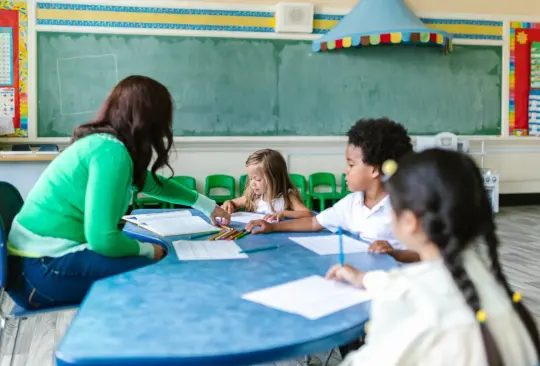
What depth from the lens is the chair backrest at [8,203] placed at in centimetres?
185

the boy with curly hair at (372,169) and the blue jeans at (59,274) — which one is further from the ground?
the boy with curly hair at (372,169)

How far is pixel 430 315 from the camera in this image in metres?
0.84

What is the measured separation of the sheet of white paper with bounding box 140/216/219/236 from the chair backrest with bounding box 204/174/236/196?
3097 mm

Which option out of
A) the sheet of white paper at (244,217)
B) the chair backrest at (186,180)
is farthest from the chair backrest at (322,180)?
the sheet of white paper at (244,217)

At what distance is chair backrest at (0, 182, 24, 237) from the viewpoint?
185 cm

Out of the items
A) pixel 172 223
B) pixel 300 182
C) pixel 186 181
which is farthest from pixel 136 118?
pixel 300 182

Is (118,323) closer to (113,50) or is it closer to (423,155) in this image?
(423,155)

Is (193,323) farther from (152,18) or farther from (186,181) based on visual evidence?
(152,18)

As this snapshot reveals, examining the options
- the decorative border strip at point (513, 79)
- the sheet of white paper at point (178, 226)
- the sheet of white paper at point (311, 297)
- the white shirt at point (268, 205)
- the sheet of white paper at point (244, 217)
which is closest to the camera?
the sheet of white paper at point (311, 297)

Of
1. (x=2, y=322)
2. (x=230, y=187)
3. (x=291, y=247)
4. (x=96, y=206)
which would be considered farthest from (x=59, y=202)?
(x=230, y=187)

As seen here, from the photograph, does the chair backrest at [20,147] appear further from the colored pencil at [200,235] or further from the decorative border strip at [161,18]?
the colored pencil at [200,235]

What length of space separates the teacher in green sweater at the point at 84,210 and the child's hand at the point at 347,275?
585mm

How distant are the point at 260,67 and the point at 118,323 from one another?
4709 mm

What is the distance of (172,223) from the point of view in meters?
2.12
